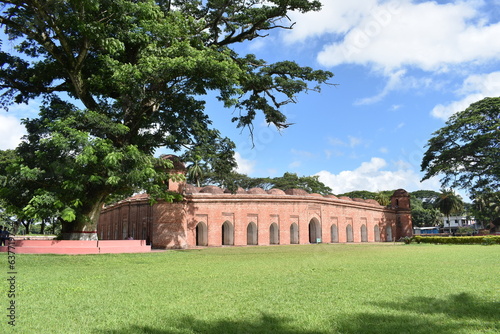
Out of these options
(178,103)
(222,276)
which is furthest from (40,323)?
(178,103)

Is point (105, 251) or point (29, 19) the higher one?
point (29, 19)

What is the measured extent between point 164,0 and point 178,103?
4.59 metres

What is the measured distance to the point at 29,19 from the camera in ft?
44.7

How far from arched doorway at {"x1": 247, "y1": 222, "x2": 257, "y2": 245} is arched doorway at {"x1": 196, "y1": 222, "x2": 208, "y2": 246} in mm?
3660

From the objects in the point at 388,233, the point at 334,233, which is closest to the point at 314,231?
the point at 334,233

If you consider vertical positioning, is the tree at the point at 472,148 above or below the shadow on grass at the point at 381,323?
above

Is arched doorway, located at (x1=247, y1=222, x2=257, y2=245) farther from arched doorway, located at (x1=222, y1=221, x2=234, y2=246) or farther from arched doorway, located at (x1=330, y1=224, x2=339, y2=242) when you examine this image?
arched doorway, located at (x1=330, y1=224, x2=339, y2=242)

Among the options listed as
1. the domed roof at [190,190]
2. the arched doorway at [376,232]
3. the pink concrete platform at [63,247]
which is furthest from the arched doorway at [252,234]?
the arched doorway at [376,232]

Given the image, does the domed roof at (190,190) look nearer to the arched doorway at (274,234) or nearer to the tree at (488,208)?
the arched doorway at (274,234)

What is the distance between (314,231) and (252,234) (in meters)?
6.14

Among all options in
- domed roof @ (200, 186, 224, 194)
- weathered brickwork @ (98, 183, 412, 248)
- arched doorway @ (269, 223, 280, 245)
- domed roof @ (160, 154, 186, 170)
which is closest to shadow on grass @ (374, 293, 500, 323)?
domed roof @ (160, 154, 186, 170)

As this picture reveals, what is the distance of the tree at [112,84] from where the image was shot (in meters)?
13.4

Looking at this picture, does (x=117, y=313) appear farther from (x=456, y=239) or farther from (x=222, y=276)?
(x=456, y=239)

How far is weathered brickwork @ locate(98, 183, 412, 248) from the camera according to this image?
896 inches
